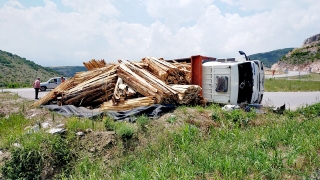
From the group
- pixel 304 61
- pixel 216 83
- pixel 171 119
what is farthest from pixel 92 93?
pixel 304 61

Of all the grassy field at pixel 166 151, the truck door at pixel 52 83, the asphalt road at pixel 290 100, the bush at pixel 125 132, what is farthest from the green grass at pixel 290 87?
the truck door at pixel 52 83

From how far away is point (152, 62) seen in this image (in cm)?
1070

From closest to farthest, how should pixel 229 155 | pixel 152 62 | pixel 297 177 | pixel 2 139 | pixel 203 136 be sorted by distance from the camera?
pixel 297 177 → pixel 229 155 → pixel 2 139 → pixel 203 136 → pixel 152 62

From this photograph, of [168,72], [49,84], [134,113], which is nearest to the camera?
[134,113]

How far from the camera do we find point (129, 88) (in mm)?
9227

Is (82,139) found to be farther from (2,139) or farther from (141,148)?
(2,139)

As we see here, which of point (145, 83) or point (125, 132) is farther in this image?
point (145, 83)

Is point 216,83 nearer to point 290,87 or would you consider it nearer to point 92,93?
point 92,93

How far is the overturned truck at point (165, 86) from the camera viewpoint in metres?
8.66

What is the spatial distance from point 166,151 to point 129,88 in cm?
428

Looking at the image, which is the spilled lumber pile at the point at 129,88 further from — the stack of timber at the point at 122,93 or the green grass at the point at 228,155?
the green grass at the point at 228,155

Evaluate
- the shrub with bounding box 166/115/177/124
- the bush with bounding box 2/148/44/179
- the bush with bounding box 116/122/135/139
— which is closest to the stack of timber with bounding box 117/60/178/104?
the shrub with bounding box 166/115/177/124

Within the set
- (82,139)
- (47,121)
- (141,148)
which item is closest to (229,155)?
(141,148)

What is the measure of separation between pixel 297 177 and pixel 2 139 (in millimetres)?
6166
